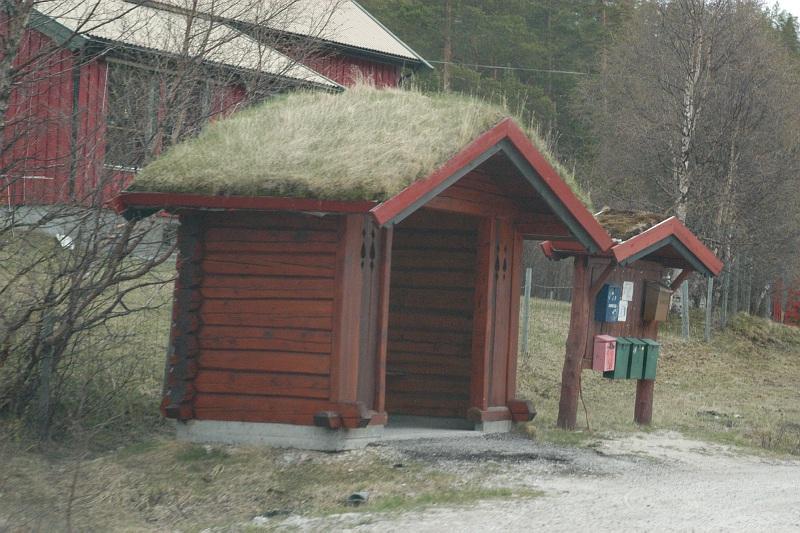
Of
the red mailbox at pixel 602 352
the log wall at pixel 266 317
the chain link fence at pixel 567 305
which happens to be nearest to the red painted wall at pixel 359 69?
the chain link fence at pixel 567 305

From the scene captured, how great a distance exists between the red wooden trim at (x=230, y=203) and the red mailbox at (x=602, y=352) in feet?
14.1

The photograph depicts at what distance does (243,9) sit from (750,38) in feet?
67.5

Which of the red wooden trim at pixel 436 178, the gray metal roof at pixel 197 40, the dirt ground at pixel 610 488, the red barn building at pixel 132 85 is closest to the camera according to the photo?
the dirt ground at pixel 610 488

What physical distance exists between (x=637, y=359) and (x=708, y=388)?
26.1 ft

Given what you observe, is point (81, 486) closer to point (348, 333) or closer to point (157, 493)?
point (157, 493)

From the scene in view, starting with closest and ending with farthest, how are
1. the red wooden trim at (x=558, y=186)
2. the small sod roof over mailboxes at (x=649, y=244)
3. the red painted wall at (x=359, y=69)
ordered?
the red wooden trim at (x=558, y=186), the small sod roof over mailboxes at (x=649, y=244), the red painted wall at (x=359, y=69)

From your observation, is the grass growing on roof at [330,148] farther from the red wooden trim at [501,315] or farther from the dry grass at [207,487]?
the dry grass at [207,487]

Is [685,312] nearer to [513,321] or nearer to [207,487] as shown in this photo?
[513,321]

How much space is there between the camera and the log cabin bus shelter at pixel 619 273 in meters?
12.8

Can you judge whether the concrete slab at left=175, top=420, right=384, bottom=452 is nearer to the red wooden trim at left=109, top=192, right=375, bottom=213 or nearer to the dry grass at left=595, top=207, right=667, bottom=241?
the red wooden trim at left=109, top=192, right=375, bottom=213

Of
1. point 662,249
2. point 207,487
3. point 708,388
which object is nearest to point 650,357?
point 662,249

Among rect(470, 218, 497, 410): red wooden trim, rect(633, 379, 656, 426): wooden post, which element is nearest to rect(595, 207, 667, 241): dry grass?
rect(470, 218, 497, 410): red wooden trim

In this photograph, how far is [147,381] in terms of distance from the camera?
13.2 metres

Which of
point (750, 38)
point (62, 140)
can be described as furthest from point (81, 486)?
point (750, 38)
